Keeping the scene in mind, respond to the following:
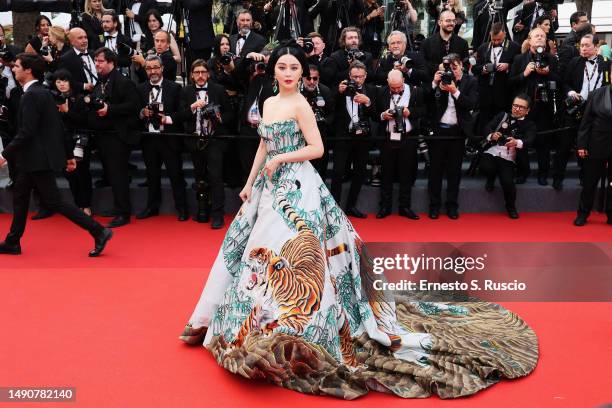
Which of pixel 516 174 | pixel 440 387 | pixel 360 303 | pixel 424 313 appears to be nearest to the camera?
pixel 440 387

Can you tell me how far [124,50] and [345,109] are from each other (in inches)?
98.9

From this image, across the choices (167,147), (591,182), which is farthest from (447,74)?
(167,147)

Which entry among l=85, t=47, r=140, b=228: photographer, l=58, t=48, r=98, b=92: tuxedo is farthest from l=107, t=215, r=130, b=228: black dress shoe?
l=58, t=48, r=98, b=92: tuxedo

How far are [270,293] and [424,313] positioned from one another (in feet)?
3.89

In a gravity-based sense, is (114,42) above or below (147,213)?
above

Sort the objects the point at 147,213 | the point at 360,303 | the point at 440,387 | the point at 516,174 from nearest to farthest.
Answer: the point at 440,387 < the point at 360,303 < the point at 147,213 < the point at 516,174

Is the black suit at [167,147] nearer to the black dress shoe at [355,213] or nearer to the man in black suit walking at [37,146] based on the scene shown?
the man in black suit walking at [37,146]

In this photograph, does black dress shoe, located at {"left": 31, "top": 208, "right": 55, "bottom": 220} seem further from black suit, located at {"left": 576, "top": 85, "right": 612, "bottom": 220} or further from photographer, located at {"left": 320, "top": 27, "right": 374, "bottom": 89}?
black suit, located at {"left": 576, "top": 85, "right": 612, "bottom": 220}

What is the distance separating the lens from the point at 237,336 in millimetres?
3574

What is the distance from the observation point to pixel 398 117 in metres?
6.87

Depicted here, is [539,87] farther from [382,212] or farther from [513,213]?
[382,212]

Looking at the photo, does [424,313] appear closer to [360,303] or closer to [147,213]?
[360,303]

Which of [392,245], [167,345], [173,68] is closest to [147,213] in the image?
[173,68]

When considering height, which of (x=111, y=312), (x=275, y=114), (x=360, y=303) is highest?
(x=275, y=114)
